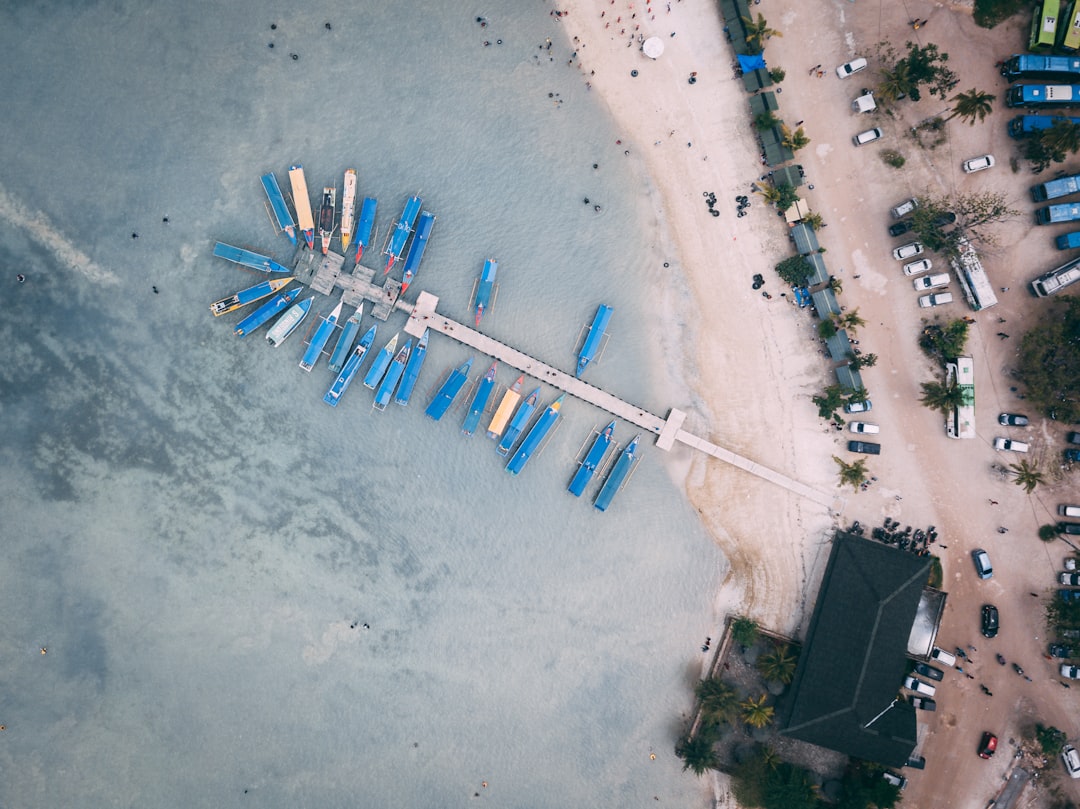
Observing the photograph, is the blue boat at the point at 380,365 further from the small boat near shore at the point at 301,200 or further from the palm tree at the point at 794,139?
the palm tree at the point at 794,139

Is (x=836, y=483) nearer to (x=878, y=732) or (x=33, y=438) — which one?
(x=878, y=732)

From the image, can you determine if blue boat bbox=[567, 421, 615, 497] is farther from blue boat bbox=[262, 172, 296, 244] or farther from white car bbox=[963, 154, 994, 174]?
white car bbox=[963, 154, 994, 174]

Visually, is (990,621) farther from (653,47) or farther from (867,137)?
(653,47)

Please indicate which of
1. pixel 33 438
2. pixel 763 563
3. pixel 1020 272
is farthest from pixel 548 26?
pixel 33 438

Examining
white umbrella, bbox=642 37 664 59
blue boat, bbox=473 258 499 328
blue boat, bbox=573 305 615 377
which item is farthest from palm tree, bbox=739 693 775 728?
white umbrella, bbox=642 37 664 59

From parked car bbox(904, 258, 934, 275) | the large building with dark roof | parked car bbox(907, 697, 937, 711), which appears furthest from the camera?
parked car bbox(907, 697, 937, 711)

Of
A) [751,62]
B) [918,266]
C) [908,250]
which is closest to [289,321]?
[751,62]
